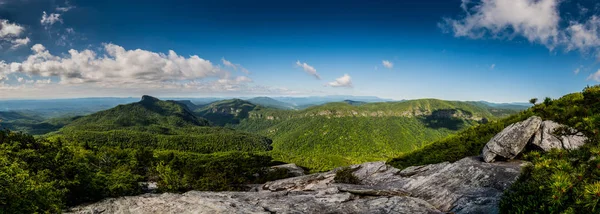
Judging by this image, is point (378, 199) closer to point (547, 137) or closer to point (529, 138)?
point (529, 138)

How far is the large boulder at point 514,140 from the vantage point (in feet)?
68.5

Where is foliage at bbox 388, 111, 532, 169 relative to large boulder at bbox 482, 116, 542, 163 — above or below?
below

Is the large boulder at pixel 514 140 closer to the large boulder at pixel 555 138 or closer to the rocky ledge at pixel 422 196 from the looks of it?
the rocky ledge at pixel 422 196

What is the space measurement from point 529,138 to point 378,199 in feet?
48.5

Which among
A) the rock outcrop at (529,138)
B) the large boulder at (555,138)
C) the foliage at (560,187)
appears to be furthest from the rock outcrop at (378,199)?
the foliage at (560,187)

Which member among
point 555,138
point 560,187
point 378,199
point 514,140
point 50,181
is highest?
point 555,138

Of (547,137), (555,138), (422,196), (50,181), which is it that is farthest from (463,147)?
(50,181)

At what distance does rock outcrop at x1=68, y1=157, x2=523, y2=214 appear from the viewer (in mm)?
17109

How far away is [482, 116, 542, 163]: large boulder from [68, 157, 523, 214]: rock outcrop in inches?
42.5

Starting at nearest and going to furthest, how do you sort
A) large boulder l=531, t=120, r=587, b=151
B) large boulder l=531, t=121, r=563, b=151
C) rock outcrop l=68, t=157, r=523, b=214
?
rock outcrop l=68, t=157, r=523, b=214
large boulder l=531, t=120, r=587, b=151
large boulder l=531, t=121, r=563, b=151

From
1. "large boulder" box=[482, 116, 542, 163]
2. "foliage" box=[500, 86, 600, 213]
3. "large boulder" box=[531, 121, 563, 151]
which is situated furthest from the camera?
"large boulder" box=[482, 116, 542, 163]

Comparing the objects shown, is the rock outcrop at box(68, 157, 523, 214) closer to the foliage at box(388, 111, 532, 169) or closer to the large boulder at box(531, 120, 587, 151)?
the large boulder at box(531, 120, 587, 151)

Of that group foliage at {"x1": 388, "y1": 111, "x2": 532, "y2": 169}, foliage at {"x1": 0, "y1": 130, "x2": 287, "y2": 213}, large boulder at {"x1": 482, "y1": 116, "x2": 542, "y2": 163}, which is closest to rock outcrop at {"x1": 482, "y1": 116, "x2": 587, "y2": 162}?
large boulder at {"x1": 482, "y1": 116, "x2": 542, "y2": 163}

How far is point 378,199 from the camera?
19078mm
